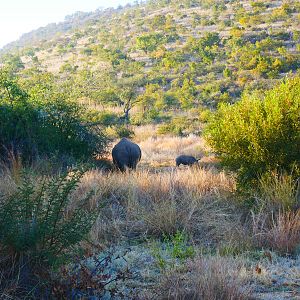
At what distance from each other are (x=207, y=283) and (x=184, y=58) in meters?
45.4

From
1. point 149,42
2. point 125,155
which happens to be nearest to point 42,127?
point 125,155

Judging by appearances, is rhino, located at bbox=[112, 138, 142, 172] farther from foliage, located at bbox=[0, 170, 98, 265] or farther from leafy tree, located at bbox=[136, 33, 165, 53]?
leafy tree, located at bbox=[136, 33, 165, 53]

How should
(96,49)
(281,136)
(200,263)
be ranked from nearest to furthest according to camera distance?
1. (200,263)
2. (281,136)
3. (96,49)

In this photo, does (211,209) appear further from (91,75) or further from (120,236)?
(91,75)

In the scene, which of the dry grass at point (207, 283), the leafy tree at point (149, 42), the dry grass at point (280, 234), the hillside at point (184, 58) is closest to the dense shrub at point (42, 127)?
the dry grass at point (280, 234)

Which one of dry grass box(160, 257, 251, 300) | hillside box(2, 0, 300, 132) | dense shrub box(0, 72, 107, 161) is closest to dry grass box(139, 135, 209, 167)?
dense shrub box(0, 72, 107, 161)

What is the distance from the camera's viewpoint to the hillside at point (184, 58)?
127 feet

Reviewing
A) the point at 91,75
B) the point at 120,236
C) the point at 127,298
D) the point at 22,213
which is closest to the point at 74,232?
the point at 22,213

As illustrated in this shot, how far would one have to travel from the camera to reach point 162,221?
6480 mm

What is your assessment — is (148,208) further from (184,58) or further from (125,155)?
(184,58)

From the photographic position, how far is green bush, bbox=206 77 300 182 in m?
7.89

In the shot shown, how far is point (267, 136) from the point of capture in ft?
25.9

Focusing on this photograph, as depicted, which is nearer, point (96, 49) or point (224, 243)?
point (224, 243)

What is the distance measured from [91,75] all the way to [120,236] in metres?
42.5
